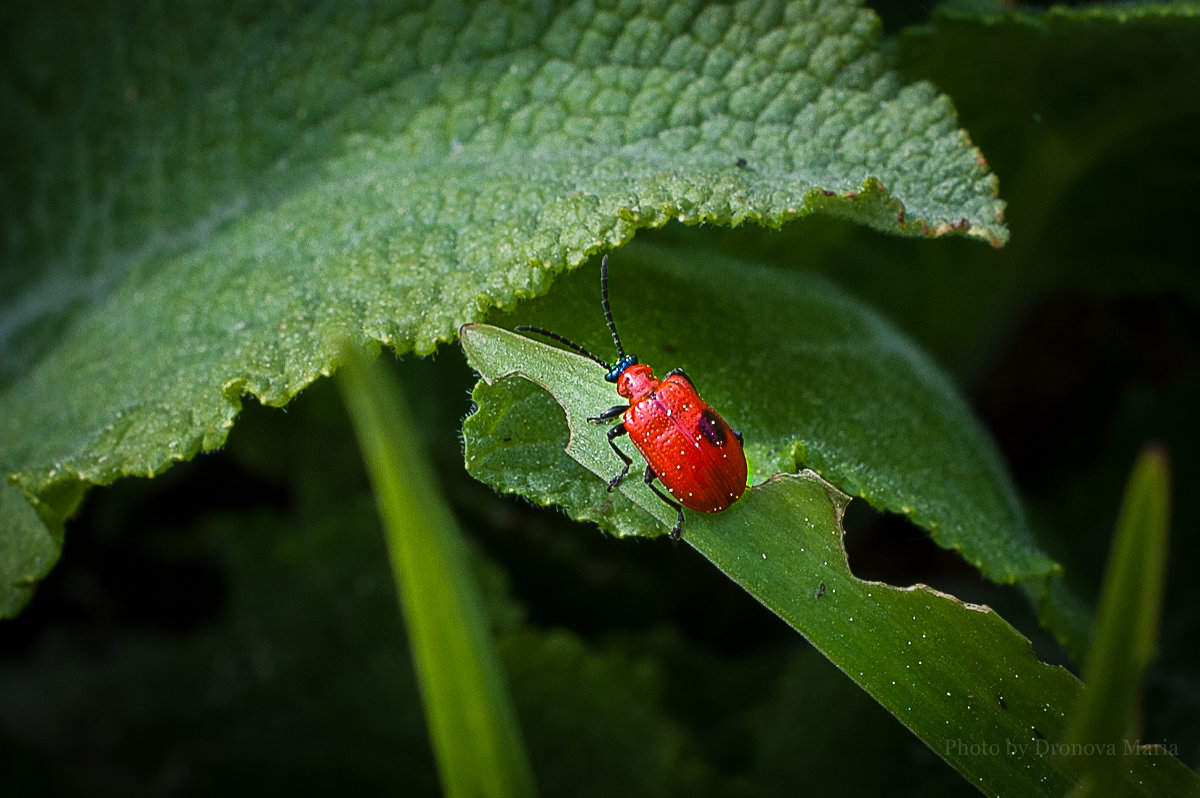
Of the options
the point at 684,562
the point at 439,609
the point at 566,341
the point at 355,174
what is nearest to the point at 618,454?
the point at 566,341

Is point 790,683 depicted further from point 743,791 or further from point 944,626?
point 944,626

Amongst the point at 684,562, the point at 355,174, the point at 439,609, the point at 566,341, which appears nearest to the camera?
the point at 439,609

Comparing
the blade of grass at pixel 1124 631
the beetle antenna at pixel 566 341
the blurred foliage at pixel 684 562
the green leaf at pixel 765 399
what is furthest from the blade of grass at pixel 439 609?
the blurred foliage at pixel 684 562

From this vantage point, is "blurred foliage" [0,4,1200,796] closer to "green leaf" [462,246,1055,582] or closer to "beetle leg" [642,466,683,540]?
"green leaf" [462,246,1055,582]

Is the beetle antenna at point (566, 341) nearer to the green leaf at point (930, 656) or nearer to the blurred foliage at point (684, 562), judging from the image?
the green leaf at point (930, 656)

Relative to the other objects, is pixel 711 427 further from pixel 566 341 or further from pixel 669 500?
pixel 566 341

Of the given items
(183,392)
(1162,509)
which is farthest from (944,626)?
(183,392)
